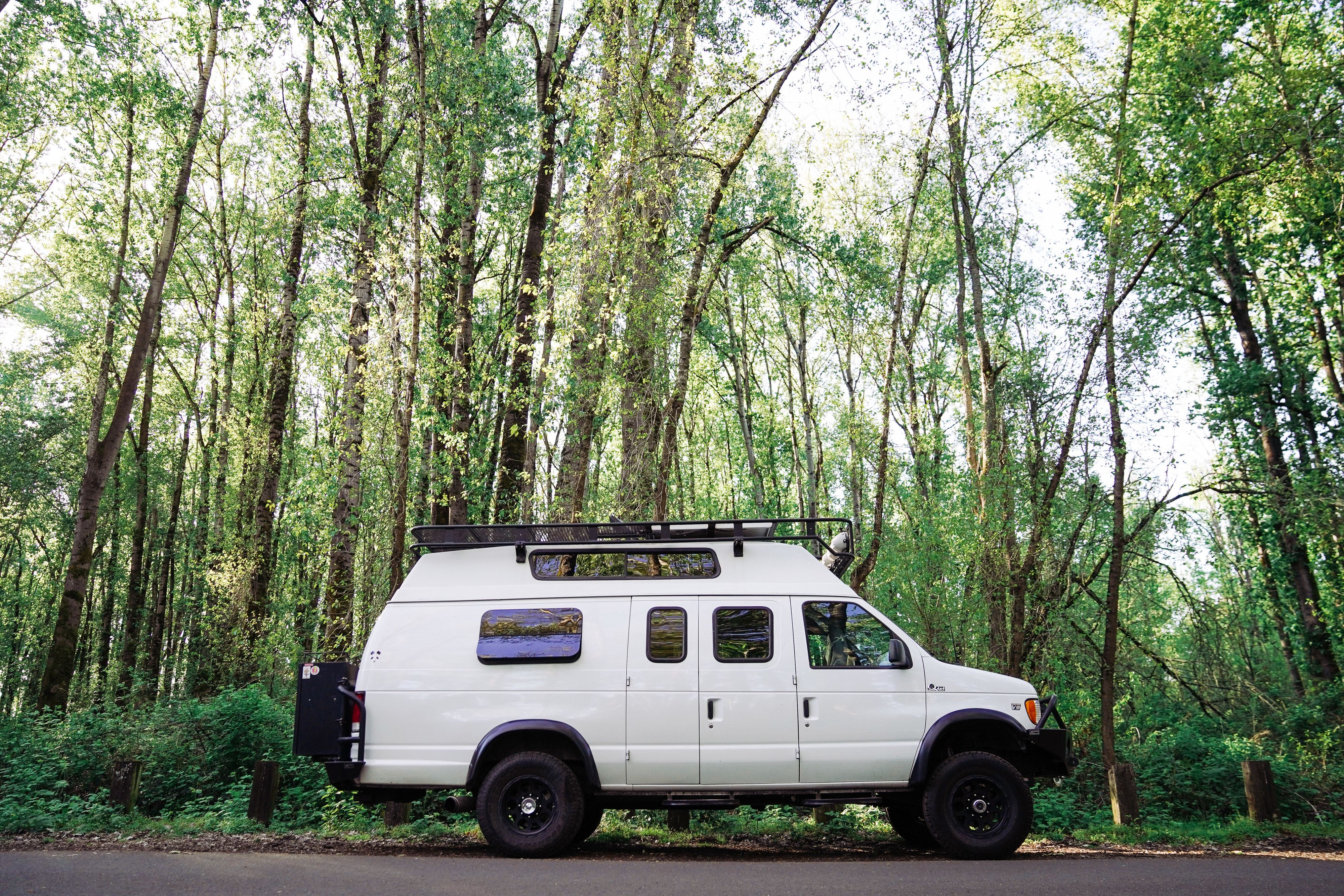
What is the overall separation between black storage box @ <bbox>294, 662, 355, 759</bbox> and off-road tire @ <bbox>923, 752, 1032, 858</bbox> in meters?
4.98

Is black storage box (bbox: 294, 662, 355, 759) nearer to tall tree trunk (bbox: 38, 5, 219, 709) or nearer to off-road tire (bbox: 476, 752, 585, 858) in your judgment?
off-road tire (bbox: 476, 752, 585, 858)

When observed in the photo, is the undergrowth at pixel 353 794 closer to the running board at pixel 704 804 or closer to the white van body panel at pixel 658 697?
the running board at pixel 704 804

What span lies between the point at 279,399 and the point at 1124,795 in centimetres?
1780

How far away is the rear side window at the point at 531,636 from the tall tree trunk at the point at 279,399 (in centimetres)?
1156

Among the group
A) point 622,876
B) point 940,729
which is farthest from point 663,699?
point 940,729

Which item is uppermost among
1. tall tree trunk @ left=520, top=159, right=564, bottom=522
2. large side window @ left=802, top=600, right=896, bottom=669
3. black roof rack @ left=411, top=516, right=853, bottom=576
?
tall tree trunk @ left=520, top=159, right=564, bottom=522

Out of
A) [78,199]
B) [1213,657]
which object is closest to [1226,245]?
[1213,657]

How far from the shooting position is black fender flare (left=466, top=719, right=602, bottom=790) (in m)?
6.93

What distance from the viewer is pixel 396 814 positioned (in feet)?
28.8

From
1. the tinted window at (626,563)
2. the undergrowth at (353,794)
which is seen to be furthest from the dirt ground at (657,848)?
the tinted window at (626,563)

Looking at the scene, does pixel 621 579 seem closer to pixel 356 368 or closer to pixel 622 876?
pixel 622 876

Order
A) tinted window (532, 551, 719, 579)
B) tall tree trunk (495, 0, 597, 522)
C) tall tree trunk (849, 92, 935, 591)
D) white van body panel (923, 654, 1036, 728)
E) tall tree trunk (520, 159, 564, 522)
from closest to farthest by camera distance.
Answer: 1. white van body panel (923, 654, 1036, 728)
2. tinted window (532, 551, 719, 579)
3. tall tree trunk (520, 159, 564, 522)
4. tall tree trunk (495, 0, 597, 522)
5. tall tree trunk (849, 92, 935, 591)

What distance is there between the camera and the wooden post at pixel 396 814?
8727mm

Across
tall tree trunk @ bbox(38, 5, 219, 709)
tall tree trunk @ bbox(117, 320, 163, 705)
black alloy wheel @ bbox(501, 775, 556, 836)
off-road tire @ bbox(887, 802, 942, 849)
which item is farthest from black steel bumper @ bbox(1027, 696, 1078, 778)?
tall tree trunk @ bbox(117, 320, 163, 705)
